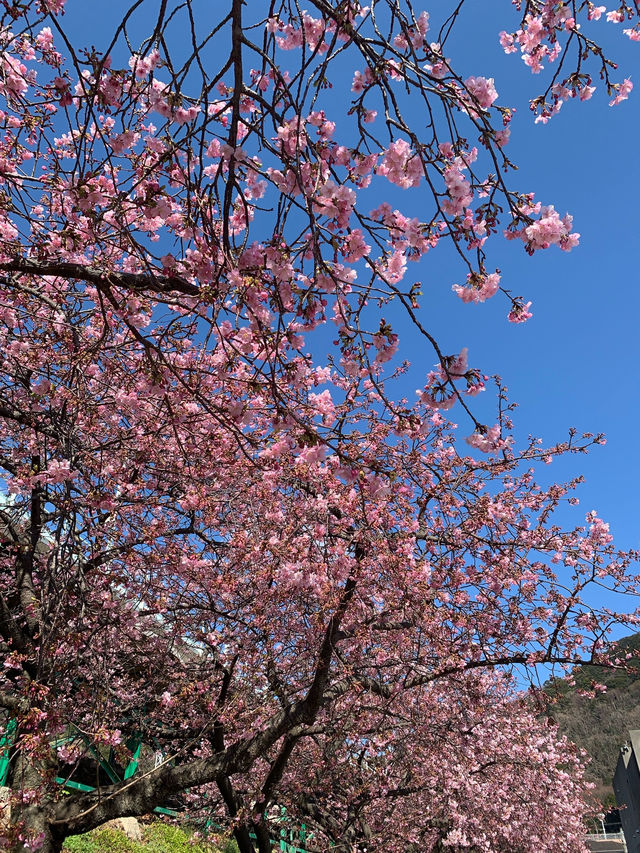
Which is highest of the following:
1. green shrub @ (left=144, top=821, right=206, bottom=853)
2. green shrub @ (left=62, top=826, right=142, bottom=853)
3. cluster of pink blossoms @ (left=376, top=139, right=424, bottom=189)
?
cluster of pink blossoms @ (left=376, top=139, right=424, bottom=189)

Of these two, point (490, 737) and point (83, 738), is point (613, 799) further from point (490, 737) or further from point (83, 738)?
point (83, 738)

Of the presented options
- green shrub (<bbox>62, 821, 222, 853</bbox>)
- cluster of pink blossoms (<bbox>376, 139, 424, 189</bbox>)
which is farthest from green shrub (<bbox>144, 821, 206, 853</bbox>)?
cluster of pink blossoms (<bbox>376, 139, 424, 189</bbox>)

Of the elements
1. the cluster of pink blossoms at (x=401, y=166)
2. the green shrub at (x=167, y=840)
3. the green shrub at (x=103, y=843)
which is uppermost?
the cluster of pink blossoms at (x=401, y=166)

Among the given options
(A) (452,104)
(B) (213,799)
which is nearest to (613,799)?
(B) (213,799)

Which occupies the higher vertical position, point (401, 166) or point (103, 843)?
point (401, 166)

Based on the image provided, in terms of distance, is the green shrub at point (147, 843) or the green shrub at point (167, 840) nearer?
the green shrub at point (147, 843)

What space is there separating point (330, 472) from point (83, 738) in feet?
11.1

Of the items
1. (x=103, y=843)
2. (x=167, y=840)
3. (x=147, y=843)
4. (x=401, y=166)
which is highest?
(x=401, y=166)

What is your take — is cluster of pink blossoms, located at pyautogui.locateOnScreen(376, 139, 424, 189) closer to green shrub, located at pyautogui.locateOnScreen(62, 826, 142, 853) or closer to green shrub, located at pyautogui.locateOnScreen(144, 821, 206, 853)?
green shrub, located at pyautogui.locateOnScreen(62, 826, 142, 853)

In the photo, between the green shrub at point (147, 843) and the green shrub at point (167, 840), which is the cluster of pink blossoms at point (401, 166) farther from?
the green shrub at point (167, 840)

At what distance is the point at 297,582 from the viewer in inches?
224

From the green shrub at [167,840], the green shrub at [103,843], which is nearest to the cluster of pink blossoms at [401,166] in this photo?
the green shrub at [103,843]

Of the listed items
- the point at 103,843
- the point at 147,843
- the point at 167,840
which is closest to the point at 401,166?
the point at 103,843

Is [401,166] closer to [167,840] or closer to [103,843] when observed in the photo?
[103,843]
